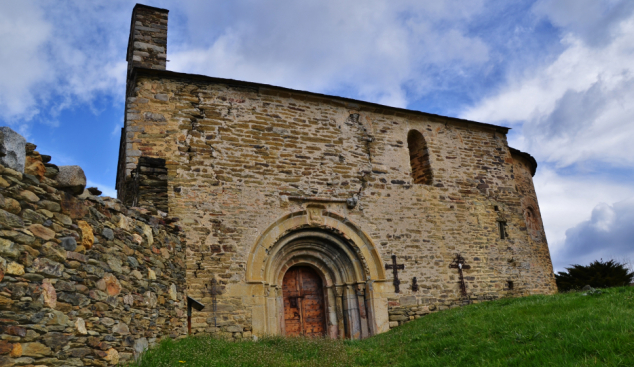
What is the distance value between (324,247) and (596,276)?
9.85 metres

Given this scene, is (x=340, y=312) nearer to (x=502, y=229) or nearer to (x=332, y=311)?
(x=332, y=311)

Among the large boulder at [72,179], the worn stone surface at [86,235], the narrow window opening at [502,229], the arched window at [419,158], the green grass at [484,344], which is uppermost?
the arched window at [419,158]

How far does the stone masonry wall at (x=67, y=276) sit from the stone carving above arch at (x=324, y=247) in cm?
349

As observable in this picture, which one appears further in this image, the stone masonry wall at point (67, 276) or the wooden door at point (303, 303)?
the wooden door at point (303, 303)

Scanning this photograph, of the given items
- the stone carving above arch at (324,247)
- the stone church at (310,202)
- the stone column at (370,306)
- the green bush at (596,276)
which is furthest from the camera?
the green bush at (596,276)

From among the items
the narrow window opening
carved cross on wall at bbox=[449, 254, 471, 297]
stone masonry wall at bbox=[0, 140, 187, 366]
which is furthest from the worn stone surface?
the narrow window opening

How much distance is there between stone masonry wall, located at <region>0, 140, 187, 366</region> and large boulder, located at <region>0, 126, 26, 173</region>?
0.21 ft

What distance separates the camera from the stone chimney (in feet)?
31.8

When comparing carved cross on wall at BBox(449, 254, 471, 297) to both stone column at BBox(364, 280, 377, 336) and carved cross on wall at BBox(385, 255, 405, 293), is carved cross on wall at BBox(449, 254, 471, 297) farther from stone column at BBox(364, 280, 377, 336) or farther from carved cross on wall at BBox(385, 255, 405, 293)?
stone column at BBox(364, 280, 377, 336)

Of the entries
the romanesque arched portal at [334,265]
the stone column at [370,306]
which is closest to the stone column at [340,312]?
the romanesque arched portal at [334,265]

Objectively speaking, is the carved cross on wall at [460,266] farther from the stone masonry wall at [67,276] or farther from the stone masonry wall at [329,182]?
the stone masonry wall at [67,276]

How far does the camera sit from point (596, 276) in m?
14.0

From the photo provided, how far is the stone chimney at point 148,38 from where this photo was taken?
9.69 meters

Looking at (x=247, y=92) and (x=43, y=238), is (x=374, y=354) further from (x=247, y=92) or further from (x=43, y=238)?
(x=247, y=92)
